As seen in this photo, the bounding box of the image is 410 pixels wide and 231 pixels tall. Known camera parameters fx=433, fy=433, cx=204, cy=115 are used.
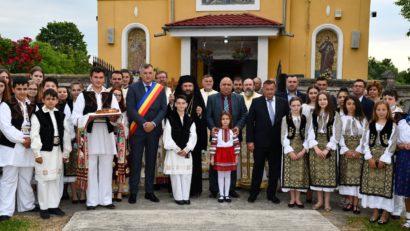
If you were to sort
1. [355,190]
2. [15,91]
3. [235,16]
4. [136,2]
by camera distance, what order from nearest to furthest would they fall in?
[15,91]
[355,190]
[235,16]
[136,2]

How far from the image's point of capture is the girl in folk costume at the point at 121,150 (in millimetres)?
6648

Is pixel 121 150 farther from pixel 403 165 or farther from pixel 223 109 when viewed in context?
pixel 403 165

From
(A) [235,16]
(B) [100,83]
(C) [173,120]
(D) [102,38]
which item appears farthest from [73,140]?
(D) [102,38]

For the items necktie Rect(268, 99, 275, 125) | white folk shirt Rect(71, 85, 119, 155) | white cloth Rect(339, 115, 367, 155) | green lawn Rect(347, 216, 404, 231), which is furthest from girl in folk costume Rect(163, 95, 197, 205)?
green lawn Rect(347, 216, 404, 231)

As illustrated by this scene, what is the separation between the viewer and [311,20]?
681 inches

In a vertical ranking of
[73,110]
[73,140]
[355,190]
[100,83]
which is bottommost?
[355,190]

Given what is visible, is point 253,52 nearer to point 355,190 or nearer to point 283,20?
point 283,20

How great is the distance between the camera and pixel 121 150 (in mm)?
6672

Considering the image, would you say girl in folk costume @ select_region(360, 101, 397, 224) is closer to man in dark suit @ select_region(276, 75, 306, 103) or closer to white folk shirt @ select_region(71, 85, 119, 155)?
man in dark suit @ select_region(276, 75, 306, 103)

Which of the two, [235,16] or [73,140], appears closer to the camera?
[73,140]

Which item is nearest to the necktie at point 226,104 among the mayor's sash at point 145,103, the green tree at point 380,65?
the mayor's sash at point 145,103

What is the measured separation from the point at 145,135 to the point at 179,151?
0.59 meters

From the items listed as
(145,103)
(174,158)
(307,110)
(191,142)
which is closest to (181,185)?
(174,158)

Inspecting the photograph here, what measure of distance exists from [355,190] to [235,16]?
11453 mm
